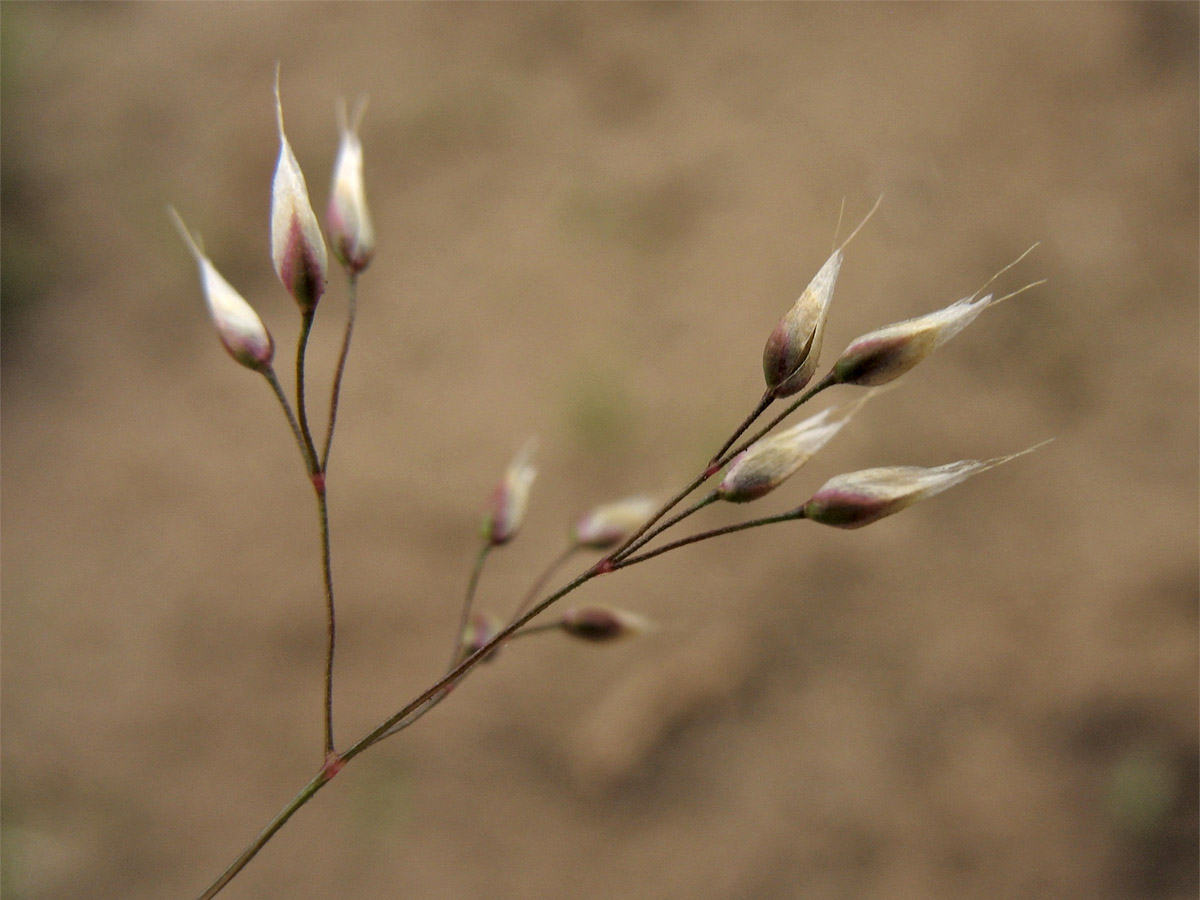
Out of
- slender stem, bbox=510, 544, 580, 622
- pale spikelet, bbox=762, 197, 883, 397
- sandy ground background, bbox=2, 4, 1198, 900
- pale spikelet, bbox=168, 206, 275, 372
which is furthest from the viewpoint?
sandy ground background, bbox=2, 4, 1198, 900

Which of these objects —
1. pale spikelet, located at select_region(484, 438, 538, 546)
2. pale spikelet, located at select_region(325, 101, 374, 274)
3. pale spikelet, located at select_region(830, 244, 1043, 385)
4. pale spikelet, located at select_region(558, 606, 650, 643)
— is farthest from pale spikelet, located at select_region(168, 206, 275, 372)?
pale spikelet, located at select_region(830, 244, 1043, 385)

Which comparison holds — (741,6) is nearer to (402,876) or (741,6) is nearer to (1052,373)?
(1052,373)

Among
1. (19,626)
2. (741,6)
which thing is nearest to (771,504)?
(741,6)

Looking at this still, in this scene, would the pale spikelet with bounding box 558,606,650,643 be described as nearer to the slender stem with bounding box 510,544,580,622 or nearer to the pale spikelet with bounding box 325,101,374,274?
the slender stem with bounding box 510,544,580,622

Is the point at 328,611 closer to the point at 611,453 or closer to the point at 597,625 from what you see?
the point at 597,625

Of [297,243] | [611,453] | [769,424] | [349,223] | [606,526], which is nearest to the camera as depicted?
[769,424]

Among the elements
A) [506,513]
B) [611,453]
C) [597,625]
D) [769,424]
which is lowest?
[611,453]

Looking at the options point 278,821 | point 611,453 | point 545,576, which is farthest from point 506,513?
point 611,453
